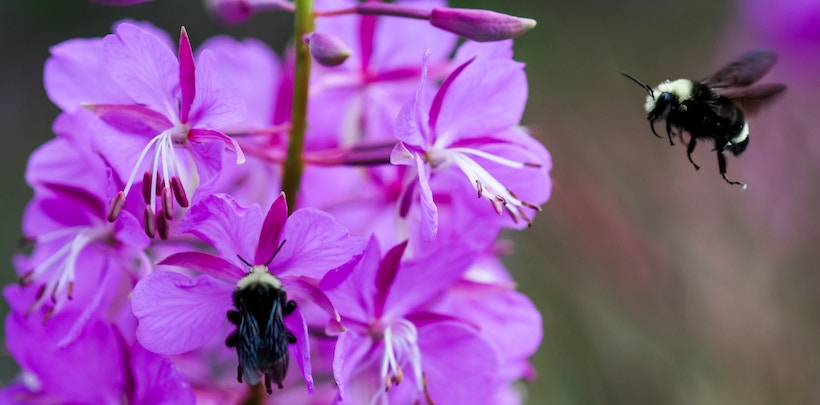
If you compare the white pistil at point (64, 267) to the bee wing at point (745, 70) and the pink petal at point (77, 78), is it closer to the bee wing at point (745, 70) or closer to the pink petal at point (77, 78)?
the pink petal at point (77, 78)

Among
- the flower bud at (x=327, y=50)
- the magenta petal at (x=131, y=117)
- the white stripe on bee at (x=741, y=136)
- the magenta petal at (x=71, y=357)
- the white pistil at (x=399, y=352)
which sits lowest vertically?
the magenta petal at (x=71, y=357)

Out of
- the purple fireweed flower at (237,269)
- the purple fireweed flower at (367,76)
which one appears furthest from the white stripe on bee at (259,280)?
the purple fireweed flower at (367,76)

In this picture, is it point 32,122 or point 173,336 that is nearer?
point 173,336

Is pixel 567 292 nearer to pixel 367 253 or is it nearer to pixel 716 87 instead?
pixel 716 87

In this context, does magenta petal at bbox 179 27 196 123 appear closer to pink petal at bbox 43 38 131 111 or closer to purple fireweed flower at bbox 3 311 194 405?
pink petal at bbox 43 38 131 111

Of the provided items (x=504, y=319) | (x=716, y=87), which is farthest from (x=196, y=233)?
(x=716, y=87)

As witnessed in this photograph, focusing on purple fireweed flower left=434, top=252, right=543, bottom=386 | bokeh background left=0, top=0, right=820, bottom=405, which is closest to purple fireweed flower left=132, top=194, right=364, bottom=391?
purple fireweed flower left=434, top=252, right=543, bottom=386
